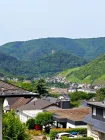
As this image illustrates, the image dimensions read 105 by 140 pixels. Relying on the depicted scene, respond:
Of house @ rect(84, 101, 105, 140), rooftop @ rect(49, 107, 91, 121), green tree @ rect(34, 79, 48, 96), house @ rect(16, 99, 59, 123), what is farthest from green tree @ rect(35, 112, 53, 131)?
green tree @ rect(34, 79, 48, 96)

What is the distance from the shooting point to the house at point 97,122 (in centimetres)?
2995

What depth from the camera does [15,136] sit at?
21.9m

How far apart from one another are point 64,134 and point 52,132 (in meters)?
1.49

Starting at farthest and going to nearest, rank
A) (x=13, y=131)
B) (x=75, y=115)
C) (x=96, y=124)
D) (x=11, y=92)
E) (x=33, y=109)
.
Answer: (x=33, y=109) < (x=75, y=115) < (x=96, y=124) < (x=13, y=131) < (x=11, y=92)

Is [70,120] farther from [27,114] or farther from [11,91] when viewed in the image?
[11,91]

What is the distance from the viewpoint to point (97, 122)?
31016mm

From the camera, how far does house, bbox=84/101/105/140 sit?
2995 centimetres

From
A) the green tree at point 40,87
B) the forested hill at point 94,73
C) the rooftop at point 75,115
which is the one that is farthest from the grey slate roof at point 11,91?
the forested hill at point 94,73

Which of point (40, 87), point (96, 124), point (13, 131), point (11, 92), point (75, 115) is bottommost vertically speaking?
point (75, 115)

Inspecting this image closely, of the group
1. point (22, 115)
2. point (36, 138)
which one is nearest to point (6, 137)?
point (36, 138)

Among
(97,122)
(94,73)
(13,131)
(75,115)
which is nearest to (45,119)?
(75,115)

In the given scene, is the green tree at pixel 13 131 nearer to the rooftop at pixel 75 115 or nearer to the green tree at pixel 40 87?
the rooftop at pixel 75 115

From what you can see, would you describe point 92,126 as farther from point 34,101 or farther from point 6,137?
point 34,101

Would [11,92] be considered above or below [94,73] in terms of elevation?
below
